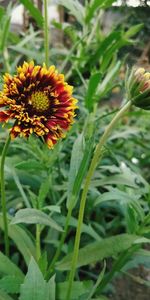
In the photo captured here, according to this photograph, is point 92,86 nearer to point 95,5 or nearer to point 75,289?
point 95,5

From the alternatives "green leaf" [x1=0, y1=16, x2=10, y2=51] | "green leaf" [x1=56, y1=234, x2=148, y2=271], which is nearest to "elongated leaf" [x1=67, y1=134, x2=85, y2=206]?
"green leaf" [x1=56, y1=234, x2=148, y2=271]

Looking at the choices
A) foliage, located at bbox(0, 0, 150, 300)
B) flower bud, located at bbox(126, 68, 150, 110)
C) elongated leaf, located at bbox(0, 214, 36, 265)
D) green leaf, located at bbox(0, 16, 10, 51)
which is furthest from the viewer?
green leaf, located at bbox(0, 16, 10, 51)

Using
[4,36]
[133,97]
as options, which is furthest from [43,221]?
[4,36]

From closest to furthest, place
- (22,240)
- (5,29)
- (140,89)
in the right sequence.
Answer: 1. (140,89)
2. (22,240)
3. (5,29)

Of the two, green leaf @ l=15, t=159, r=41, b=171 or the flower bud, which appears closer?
the flower bud

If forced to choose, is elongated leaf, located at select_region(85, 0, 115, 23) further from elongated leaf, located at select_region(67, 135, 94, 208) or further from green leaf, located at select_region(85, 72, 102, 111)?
elongated leaf, located at select_region(67, 135, 94, 208)

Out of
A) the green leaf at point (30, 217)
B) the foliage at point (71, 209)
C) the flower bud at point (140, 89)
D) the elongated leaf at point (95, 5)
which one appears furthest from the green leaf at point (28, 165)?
the elongated leaf at point (95, 5)

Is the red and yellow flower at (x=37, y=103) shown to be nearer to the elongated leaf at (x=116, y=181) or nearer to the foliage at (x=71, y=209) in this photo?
the foliage at (x=71, y=209)

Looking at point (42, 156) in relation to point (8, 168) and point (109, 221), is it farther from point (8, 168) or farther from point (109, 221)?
point (109, 221)

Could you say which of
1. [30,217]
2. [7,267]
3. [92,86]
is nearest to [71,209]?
[30,217]
